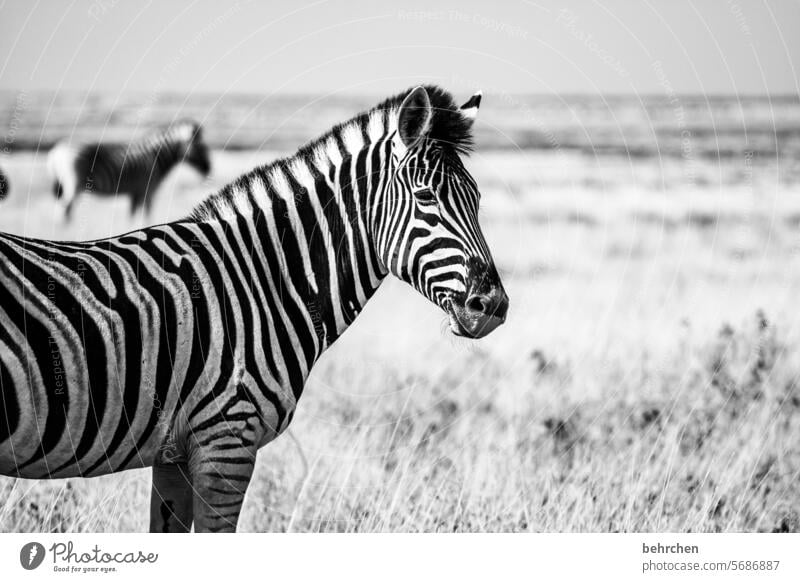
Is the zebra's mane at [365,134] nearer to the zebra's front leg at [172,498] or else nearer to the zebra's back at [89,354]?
the zebra's back at [89,354]

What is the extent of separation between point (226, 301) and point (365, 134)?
1393 mm

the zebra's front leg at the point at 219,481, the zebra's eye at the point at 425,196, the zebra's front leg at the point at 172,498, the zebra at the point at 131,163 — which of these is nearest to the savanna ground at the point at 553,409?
the zebra at the point at 131,163

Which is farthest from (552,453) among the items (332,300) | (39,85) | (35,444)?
(39,85)

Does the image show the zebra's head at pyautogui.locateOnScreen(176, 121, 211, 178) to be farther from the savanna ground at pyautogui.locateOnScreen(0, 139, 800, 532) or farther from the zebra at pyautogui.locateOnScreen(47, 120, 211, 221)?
the savanna ground at pyautogui.locateOnScreen(0, 139, 800, 532)

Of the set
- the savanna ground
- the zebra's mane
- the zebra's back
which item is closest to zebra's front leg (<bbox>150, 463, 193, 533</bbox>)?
the zebra's back

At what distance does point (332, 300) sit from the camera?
5902 millimetres

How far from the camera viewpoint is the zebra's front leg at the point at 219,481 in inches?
A: 213

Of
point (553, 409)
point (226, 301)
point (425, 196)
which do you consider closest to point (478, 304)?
point (425, 196)

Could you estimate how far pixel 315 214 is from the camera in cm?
586

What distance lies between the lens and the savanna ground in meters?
7.14

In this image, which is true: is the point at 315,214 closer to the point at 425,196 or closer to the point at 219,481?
the point at 425,196

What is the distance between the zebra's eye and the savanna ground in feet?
3.06

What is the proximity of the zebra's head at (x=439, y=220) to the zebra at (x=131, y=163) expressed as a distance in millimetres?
4732
